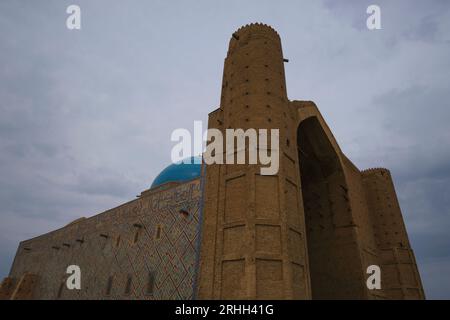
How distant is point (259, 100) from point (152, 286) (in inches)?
313

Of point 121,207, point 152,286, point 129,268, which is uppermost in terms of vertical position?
point 121,207

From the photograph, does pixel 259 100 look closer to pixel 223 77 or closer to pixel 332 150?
pixel 223 77

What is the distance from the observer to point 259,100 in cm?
845

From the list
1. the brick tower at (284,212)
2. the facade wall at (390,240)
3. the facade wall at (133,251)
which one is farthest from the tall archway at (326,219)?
the facade wall at (133,251)

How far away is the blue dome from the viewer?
18.7m

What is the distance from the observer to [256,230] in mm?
6715

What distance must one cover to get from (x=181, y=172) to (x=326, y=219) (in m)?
9.80

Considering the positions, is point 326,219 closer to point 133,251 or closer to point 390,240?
point 390,240

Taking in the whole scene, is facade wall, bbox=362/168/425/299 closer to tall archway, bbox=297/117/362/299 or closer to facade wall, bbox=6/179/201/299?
tall archway, bbox=297/117/362/299

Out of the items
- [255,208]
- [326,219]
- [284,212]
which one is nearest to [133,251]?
[255,208]
